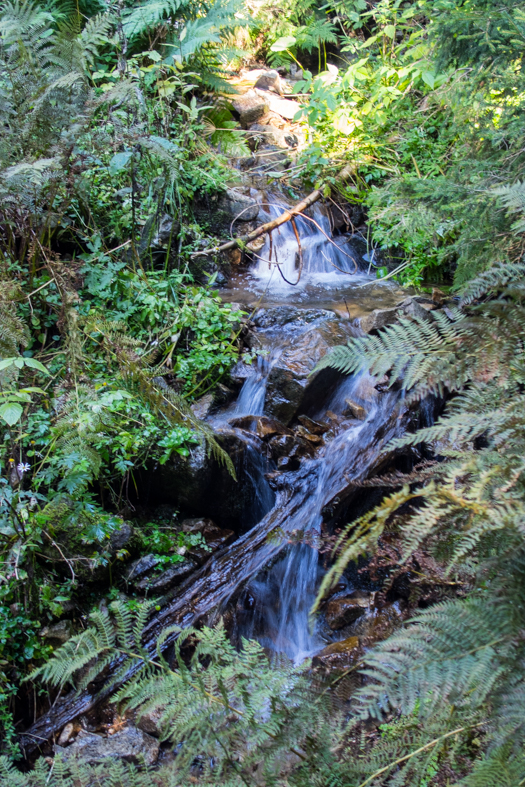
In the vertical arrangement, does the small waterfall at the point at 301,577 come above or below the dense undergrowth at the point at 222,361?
below

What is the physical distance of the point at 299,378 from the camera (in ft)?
15.4

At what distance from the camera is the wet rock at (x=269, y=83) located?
32.4 ft

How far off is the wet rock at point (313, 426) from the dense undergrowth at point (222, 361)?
2.82 ft

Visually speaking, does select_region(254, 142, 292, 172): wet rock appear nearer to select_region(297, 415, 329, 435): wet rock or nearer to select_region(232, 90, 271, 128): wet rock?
select_region(232, 90, 271, 128): wet rock

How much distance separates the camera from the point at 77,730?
9.09ft

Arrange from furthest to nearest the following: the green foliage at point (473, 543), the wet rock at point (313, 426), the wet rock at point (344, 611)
→ the wet rock at point (313, 426), the wet rock at point (344, 611), the green foliage at point (473, 543)

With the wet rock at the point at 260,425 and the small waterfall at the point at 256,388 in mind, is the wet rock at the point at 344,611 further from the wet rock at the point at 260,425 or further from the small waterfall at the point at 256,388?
the small waterfall at the point at 256,388

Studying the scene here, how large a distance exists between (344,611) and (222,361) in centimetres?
234

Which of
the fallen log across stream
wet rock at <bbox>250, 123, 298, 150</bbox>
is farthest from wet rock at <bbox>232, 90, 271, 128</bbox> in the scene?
the fallen log across stream

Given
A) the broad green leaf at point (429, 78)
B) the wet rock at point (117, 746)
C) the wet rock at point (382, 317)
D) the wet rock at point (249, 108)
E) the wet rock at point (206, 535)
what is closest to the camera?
the wet rock at point (117, 746)

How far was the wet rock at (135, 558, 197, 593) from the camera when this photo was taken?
3461 mm

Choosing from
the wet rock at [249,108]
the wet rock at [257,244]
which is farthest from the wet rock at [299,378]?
the wet rock at [249,108]

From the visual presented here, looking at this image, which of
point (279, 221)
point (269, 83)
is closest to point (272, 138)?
point (269, 83)

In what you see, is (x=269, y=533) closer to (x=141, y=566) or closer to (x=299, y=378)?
(x=141, y=566)
